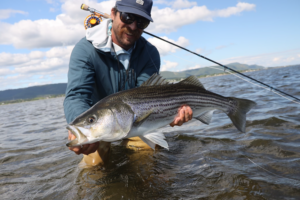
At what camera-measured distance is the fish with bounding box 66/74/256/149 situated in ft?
9.21

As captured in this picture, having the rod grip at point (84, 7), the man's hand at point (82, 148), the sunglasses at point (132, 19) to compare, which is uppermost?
the rod grip at point (84, 7)

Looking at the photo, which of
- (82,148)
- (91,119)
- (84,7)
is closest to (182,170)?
(82,148)

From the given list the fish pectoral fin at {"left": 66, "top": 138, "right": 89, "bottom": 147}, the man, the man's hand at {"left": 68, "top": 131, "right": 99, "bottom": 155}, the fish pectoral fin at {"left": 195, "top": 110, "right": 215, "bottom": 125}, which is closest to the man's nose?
the man

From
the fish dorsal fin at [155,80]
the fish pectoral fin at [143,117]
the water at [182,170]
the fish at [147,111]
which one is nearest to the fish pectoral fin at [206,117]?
the fish at [147,111]

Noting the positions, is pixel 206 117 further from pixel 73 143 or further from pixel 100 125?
pixel 73 143

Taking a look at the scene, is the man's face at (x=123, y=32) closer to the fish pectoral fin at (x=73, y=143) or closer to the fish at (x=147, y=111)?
the fish at (x=147, y=111)

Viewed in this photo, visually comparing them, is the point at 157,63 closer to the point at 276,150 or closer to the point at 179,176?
the point at 179,176

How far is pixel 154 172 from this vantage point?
4.06 metres

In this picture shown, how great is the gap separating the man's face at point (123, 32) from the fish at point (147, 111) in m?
1.46

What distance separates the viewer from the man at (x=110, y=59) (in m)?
4.18

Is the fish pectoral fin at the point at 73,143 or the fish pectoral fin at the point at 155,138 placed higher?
the fish pectoral fin at the point at 73,143

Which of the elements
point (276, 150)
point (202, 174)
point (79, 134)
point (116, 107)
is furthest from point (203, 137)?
point (79, 134)

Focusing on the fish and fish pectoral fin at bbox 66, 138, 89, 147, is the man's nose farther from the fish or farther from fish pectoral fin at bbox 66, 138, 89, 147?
fish pectoral fin at bbox 66, 138, 89, 147

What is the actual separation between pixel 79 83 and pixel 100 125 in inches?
63.3
